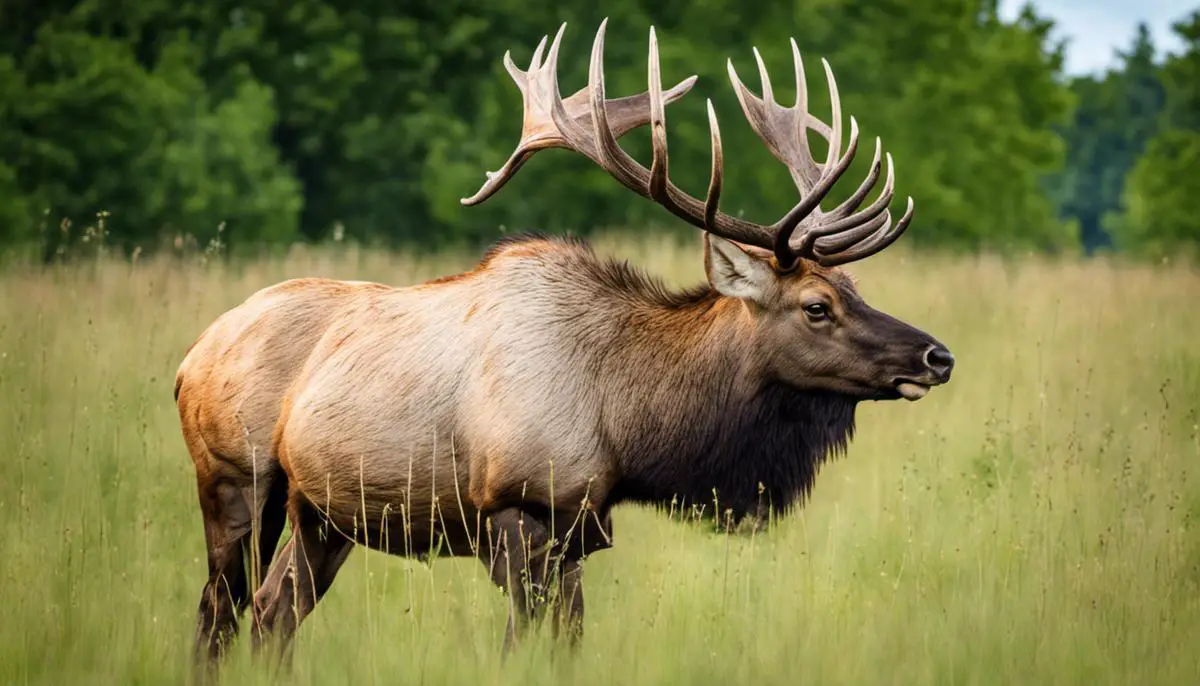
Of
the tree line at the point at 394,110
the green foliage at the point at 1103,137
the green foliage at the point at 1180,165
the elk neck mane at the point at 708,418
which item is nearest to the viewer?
the elk neck mane at the point at 708,418

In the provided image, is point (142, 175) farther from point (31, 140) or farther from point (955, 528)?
point (955, 528)

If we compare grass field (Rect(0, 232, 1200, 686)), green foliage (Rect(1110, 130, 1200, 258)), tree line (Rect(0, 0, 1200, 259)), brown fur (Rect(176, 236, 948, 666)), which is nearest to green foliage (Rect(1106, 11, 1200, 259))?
green foliage (Rect(1110, 130, 1200, 258))

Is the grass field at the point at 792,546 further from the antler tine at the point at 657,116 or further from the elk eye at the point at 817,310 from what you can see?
the antler tine at the point at 657,116

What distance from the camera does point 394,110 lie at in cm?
2889

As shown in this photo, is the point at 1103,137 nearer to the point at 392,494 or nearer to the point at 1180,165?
the point at 1180,165

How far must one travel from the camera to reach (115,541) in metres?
7.68

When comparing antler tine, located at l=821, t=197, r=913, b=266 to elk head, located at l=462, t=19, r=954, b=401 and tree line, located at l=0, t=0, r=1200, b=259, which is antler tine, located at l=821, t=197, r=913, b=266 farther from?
tree line, located at l=0, t=0, r=1200, b=259

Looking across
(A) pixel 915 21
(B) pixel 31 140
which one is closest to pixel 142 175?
(B) pixel 31 140

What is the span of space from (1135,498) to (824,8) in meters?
24.4

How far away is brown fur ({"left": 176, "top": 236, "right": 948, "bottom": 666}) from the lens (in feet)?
19.1

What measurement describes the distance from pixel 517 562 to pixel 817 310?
1.49m

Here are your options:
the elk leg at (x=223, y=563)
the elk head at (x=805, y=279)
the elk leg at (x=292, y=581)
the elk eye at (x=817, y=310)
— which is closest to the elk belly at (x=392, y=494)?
the elk leg at (x=292, y=581)

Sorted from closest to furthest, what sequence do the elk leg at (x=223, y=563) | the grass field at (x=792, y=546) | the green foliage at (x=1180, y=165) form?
the grass field at (x=792, y=546), the elk leg at (x=223, y=563), the green foliage at (x=1180, y=165)

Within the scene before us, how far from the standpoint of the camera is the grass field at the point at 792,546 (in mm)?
5805
